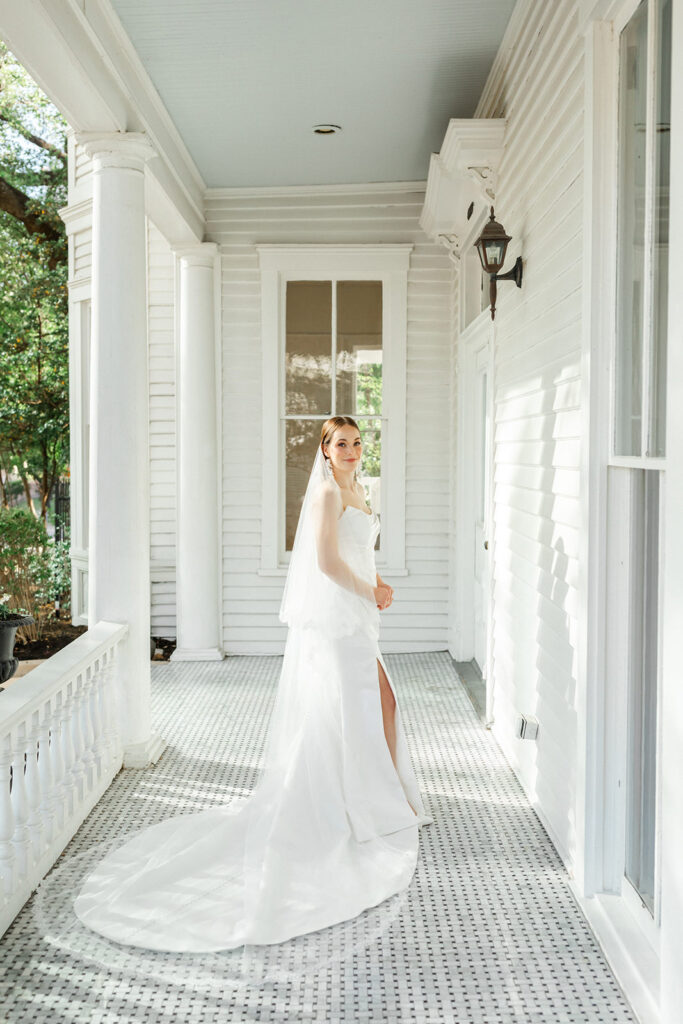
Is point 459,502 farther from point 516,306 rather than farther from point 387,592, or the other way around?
point 387,592

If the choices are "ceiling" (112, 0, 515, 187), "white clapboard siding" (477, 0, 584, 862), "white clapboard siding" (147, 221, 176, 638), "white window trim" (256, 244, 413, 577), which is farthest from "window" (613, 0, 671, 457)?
"white clapboard siding" (147, 221, 176, 638)

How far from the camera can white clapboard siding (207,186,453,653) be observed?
6.72 meters

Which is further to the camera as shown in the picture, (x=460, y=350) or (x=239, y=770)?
(x=460, y=350)

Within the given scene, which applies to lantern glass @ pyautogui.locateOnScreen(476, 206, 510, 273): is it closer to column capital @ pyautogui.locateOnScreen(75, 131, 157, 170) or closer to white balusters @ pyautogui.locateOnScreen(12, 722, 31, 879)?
column capital @ pyautogui.locateOnScreen(75, 131, 157, 170)

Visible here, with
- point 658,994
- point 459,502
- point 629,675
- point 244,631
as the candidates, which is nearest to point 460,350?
point 459,502

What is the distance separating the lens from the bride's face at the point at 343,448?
137 inches

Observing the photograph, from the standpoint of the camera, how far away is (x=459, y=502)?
6.25 m

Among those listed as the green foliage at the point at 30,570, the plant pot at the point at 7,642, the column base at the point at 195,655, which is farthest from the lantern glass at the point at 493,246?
the green foliage at the point at 30,570

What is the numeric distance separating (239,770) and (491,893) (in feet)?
5.17

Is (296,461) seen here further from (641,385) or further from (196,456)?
(641,385)

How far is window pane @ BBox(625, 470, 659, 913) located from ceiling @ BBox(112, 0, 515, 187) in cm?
258

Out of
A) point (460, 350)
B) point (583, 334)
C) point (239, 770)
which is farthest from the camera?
point (460, 350)

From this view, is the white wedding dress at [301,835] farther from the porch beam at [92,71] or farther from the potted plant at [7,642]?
the potted plant at [7,642]

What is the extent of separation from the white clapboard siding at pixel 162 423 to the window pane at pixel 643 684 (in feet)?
16.4
